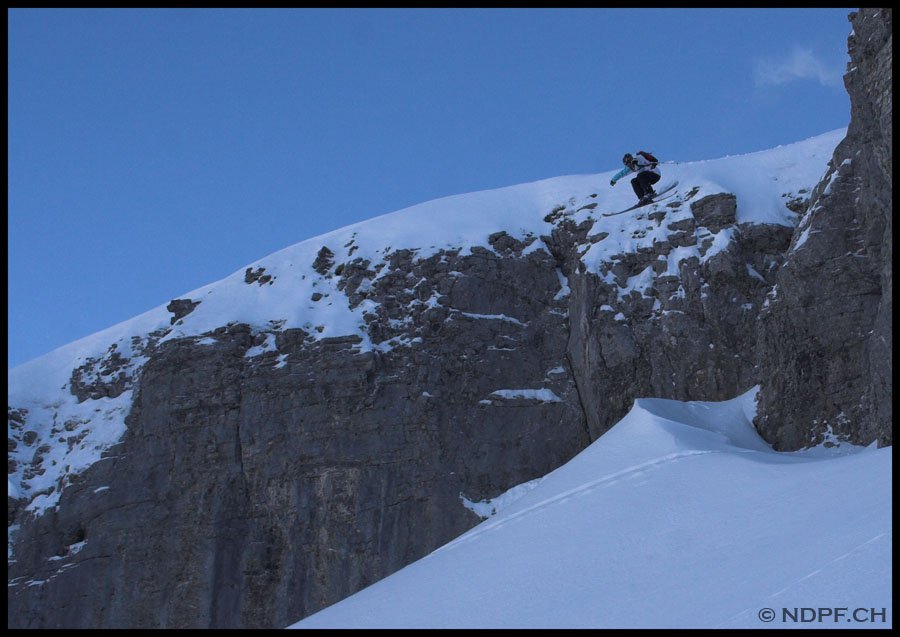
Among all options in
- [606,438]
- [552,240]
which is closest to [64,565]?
[552,240]

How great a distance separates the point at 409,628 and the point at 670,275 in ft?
76.9

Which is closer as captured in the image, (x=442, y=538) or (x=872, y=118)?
(x=872, y=118)

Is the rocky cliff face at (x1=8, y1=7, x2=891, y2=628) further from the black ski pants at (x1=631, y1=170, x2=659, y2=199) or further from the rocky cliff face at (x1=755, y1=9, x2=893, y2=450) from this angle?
the black ski pants at (x1=631, y1=170, x2=659, y2=199)

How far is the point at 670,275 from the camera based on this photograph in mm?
30000

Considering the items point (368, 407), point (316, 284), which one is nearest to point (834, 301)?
point (368, 407)

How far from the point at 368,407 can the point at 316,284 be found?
216 inches

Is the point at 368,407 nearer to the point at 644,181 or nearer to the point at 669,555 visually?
the point at 644,181

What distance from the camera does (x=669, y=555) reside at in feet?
26.7

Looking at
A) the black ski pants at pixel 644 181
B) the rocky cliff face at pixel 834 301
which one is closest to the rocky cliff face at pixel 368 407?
the rocky cliff face at pixel 834 301

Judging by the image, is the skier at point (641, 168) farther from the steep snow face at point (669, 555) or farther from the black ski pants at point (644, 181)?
the steep snow face at point (669, 555)

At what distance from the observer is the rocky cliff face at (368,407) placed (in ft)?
96.1

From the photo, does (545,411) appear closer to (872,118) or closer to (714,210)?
(714,210)

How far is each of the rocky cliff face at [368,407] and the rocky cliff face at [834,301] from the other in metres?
2.72

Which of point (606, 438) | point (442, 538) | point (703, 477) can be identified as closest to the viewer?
point (703, 477)
